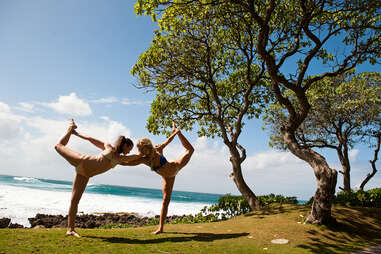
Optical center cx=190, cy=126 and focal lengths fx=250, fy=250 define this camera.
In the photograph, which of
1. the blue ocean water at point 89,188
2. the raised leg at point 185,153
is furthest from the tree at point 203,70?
the blue ocean water at point 89,188

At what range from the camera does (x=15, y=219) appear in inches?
516

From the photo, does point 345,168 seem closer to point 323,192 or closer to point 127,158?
point 323,192

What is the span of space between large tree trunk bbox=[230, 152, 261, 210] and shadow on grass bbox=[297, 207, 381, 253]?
3126 millimetres

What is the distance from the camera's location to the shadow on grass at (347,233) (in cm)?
565

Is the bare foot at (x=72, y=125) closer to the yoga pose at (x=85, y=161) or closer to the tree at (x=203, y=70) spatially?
the yoga pose at (x=85, y=161)

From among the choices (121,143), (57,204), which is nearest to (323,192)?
(121,143)

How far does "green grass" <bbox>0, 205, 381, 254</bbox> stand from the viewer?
482cm

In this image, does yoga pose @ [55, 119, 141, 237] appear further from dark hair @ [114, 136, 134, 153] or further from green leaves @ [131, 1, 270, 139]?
green leaves @ [131, 1, 270, 139]

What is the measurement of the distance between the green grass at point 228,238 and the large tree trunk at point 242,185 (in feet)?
7.42

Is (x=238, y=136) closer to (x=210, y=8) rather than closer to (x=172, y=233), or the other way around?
(x=210, y=8)

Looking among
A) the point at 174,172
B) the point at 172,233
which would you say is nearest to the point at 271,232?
the point at 172,233

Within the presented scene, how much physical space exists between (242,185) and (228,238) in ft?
17.2

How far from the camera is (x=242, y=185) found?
11219 millimetres

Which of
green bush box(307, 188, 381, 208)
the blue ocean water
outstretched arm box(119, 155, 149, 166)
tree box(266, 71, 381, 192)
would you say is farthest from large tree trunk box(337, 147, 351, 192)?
the blue ocean water
